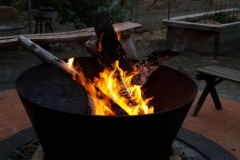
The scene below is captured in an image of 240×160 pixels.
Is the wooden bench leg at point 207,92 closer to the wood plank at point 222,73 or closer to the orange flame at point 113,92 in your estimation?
the wood plank at point 222,73

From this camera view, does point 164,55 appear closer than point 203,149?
Yes

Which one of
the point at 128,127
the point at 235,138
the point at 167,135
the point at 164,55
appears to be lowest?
the point at 235,138

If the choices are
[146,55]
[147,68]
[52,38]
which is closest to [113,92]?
[147,68]

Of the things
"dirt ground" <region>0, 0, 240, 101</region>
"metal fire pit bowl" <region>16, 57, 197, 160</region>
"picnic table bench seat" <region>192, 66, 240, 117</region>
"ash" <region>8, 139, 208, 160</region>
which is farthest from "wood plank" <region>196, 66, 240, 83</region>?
"metal fire pit bowl" <region>16, 57, 197, 160</region>

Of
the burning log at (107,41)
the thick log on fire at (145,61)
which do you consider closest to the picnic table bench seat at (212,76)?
the thick log on fire at (145,61)

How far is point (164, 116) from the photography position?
1867 millimetres

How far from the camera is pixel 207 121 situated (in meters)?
3.43

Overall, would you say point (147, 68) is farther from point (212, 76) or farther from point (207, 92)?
point (207, 92)

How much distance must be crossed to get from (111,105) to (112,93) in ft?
0.73

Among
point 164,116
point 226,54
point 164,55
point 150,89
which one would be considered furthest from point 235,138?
point 226,54

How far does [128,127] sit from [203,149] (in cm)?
109

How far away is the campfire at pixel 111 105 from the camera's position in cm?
182

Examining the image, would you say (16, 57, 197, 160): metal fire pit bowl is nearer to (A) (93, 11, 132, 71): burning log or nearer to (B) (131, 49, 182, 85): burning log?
(B) (131, 49, 182, 85): burning log

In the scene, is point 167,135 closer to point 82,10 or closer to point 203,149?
point 203,149
